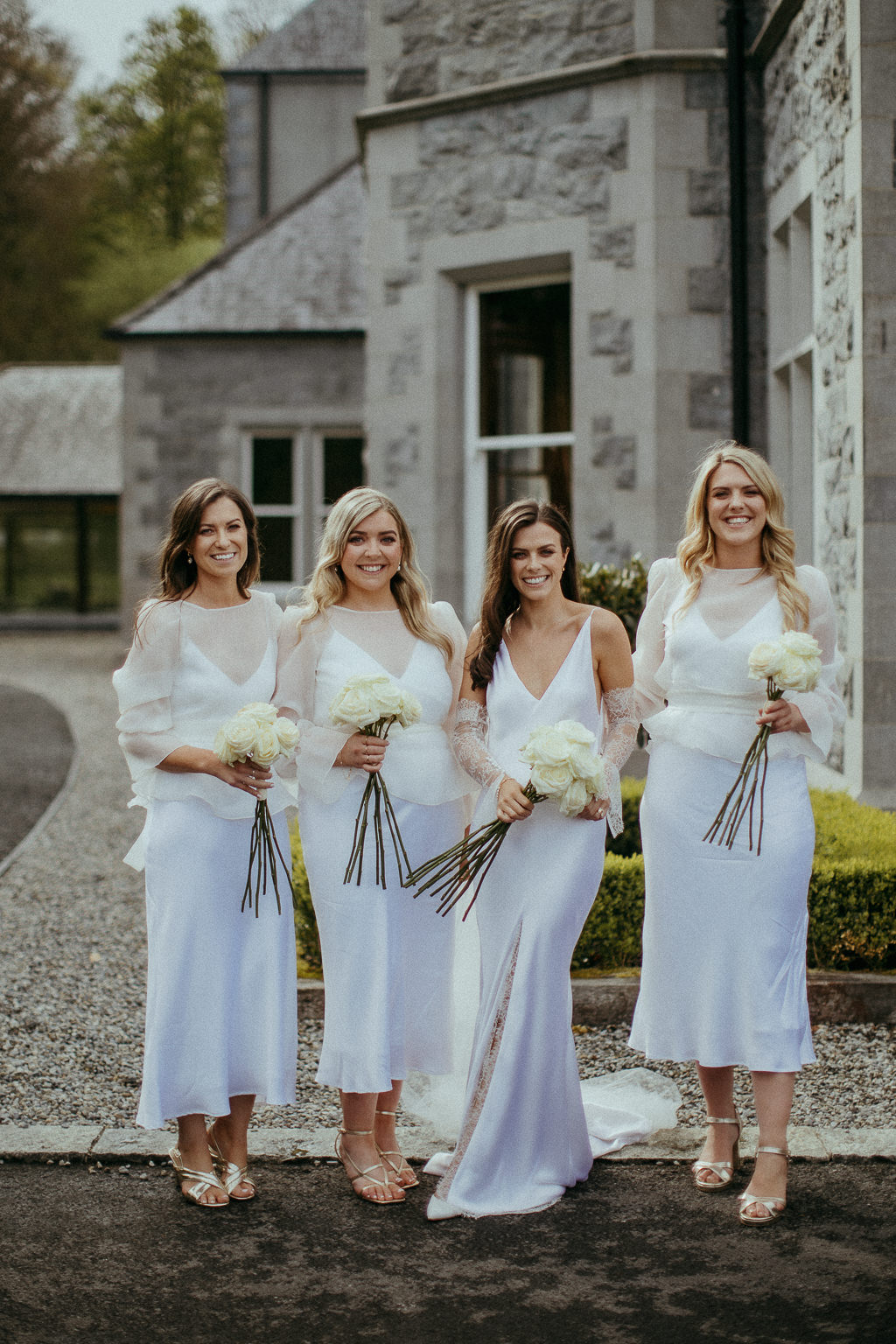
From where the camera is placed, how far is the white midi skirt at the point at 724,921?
3.78 metres

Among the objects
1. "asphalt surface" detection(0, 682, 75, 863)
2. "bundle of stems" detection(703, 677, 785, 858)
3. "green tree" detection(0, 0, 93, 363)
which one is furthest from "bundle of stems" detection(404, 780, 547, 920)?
"green tree" detection(0, 0, 93, 363)

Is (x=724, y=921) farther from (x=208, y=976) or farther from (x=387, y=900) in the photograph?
(x=208, y=976)

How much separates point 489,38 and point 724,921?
6967 mm

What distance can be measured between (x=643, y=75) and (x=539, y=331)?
1.75 meters

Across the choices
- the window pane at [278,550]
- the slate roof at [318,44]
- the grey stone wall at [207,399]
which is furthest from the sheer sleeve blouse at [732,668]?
the slate roof at [318,44]

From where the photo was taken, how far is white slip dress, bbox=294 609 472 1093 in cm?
383

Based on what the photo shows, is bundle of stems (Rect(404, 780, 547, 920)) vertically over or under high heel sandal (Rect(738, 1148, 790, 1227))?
over

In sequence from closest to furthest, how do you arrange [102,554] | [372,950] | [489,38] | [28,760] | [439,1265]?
[439,1265]
[372,950]
[489,38]
[28,760]
[102,554]

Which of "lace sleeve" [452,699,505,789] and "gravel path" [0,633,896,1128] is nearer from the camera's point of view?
"lace sleeve" [452,699,505,789]

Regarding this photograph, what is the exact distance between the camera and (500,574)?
3924 millimetres

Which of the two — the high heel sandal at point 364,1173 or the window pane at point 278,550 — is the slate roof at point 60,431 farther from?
the high heel sandal at point 364,1173

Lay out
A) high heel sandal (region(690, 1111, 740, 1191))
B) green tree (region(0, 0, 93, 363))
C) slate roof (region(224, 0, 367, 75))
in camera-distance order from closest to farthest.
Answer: high heel sandal (region(690, 1111, 740, 1191)) < slate roof (region(224, 0, 367, 75)) < green tree (region(0, 0, 93, 363))

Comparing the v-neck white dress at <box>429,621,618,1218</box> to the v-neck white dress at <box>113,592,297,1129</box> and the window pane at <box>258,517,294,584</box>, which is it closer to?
the v-neck white dress at <box>113,592,297,1129</box>

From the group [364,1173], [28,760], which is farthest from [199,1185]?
[28,760]
